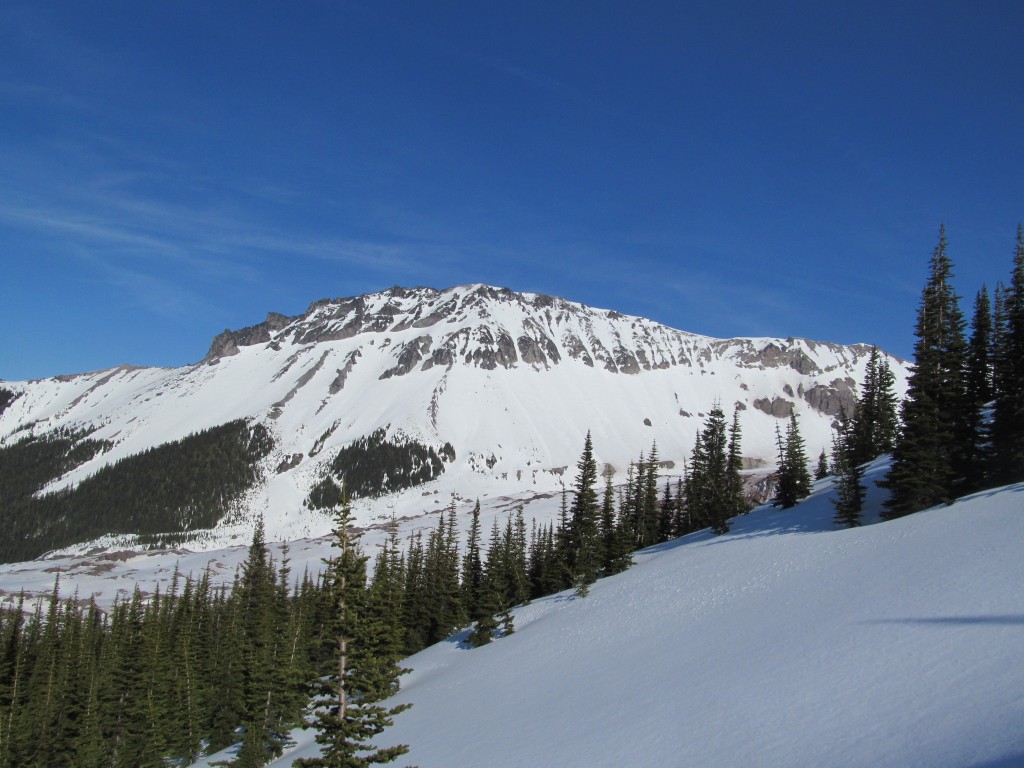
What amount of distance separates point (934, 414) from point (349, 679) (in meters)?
43.2

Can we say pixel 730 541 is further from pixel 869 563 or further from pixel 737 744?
pixel 737 744

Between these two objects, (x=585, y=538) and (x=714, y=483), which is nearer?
(x=585, y=538)

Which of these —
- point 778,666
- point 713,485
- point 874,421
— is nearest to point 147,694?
point 778,666

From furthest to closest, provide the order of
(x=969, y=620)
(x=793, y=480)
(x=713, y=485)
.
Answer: (x=713, y=485) → (x=793, y=480) → (x=969, y=620)

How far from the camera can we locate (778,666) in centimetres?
2569

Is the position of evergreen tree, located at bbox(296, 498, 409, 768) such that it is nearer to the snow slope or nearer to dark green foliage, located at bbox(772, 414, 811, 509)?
the snow slope

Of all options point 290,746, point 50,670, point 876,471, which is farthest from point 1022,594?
point 50,670

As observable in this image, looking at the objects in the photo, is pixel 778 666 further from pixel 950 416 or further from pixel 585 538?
pixel 585 538

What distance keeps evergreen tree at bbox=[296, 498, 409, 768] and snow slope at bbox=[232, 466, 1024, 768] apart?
656cm

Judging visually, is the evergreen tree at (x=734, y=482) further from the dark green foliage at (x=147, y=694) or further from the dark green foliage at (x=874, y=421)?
the dark green foliage at (x=147, y=694)

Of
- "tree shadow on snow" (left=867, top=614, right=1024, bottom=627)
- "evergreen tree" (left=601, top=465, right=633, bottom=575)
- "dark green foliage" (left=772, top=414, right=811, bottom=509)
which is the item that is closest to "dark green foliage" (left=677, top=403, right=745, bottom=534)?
"dark green foliage" (left=772, top=414, right=811, bottom=509)

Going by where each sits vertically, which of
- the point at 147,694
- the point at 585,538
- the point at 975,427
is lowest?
the point at 147,694

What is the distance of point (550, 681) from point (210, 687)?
34.6m

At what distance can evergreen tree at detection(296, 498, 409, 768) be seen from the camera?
800 inches
